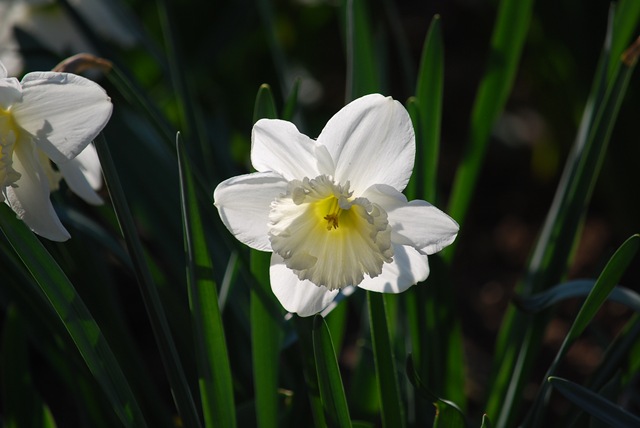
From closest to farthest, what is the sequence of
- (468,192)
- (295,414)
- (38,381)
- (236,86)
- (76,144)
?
1. (76,144)
2. (295,414)
3. (468,192)
4. (38,381)
5. (236,86)

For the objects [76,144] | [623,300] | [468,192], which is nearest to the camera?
[76,144]

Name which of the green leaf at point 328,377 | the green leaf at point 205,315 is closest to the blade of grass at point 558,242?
the green leaf at point 328,377

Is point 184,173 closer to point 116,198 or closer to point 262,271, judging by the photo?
point 116,198

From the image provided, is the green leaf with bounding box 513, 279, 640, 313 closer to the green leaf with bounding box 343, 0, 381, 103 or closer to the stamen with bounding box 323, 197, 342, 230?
the stamen with bounding box 323, 197, 342, 230

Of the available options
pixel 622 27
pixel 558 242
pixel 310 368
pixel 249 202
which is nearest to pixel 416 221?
pixel 249 202

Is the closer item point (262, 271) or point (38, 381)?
point (262, 271)

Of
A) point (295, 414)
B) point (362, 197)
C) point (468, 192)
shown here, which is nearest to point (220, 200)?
point (362, 197)
